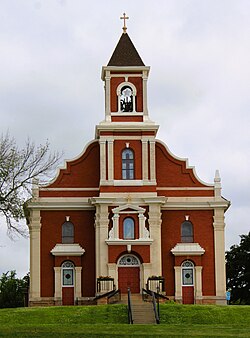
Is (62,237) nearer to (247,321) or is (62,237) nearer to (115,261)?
(115,261)

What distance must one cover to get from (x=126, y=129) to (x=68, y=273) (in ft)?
32.0

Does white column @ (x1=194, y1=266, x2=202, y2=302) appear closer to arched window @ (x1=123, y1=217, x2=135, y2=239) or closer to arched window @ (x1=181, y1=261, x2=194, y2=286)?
arched window @ (x1=181, y1=261, x2=194, y2=286)

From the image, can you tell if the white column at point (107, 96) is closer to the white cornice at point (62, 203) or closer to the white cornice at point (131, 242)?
the white cornice at point (62, 203)

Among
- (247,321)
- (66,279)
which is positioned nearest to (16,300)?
(66,279)

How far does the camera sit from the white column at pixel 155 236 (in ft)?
187

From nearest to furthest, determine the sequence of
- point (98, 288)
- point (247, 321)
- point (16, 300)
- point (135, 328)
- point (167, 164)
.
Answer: point (135, 328) < point (247, 321) < point (98, 288) < point (167, 164) < point (16, 300)

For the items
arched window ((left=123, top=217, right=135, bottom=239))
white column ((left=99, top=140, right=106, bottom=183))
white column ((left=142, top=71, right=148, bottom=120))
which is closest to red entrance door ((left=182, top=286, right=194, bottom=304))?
arched window ((left=123, top=217, right=135, bottom=239))

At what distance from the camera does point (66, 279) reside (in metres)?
58.2

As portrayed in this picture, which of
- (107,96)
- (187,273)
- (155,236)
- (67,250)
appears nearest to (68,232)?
(67,250)

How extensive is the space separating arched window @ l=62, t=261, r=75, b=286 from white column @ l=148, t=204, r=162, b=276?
5.26 meters

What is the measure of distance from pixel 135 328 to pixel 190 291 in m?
20.1

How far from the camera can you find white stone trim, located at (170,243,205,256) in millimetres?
58094

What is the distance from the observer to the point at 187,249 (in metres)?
58.3

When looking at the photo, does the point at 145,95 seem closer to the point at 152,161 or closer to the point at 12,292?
the point at 152,161
